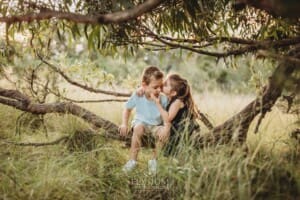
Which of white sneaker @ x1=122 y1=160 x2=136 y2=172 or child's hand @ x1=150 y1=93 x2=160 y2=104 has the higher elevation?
child's hand @ x1=150 y1=93 x2=160 y2=104

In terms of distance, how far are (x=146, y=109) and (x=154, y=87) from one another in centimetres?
23

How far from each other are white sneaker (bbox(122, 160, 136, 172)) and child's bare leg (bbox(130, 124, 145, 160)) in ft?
0.13

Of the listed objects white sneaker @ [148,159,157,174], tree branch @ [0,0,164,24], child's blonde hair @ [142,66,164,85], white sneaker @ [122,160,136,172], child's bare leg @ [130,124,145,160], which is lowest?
white sneaker @ [122,160,136,172]

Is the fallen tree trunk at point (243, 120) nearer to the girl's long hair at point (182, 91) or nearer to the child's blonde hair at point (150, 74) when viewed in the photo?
the girl's long hair at point (182, 91)

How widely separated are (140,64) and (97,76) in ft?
37.5

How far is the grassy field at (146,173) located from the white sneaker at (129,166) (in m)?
0.05

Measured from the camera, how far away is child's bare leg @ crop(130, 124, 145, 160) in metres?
4.16

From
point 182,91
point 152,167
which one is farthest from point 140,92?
point 152,167

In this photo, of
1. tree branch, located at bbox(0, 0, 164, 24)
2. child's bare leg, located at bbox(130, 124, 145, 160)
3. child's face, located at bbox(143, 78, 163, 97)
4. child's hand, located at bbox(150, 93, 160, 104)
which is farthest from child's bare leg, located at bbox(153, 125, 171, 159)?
tree branch, located at bbox(0, 0, 164, 24)

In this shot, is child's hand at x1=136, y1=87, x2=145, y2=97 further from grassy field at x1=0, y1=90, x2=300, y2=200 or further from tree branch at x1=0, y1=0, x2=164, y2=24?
tree branch at x1=0, y1=0, x2=164, y2=24

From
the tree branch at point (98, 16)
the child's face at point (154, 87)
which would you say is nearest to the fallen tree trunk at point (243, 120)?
the child's face at point (154, 87)

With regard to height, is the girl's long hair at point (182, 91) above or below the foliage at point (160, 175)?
above

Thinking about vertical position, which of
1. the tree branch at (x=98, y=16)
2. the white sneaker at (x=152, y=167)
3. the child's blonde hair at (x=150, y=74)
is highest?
the tree branch at (x=98, y=16)

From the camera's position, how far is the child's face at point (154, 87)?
4.69m
